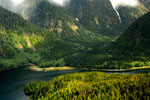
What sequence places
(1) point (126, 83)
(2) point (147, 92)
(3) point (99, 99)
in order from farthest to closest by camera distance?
(1) point (126, 83) → (3) point (99, 99) → (2) point (147, 92)

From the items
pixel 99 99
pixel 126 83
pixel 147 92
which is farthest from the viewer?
pixel 126 83

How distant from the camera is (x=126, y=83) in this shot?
189625 mm

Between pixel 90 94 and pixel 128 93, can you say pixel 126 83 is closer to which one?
pixel 128 93

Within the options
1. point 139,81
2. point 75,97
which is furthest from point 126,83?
point 75,97

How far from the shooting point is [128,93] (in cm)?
17250

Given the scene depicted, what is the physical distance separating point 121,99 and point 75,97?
42.9 m

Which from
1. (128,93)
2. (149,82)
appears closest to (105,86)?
(128,93)

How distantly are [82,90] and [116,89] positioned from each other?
107ft

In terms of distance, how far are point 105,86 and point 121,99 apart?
2819 cm

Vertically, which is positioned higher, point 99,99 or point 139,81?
point 139,81

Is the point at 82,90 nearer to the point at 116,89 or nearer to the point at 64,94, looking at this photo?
the point at 64,94

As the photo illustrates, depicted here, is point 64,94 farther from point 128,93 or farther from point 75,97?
point 128,93

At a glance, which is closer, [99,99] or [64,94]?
[99,99]

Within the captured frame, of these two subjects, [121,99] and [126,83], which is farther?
[126,83]
